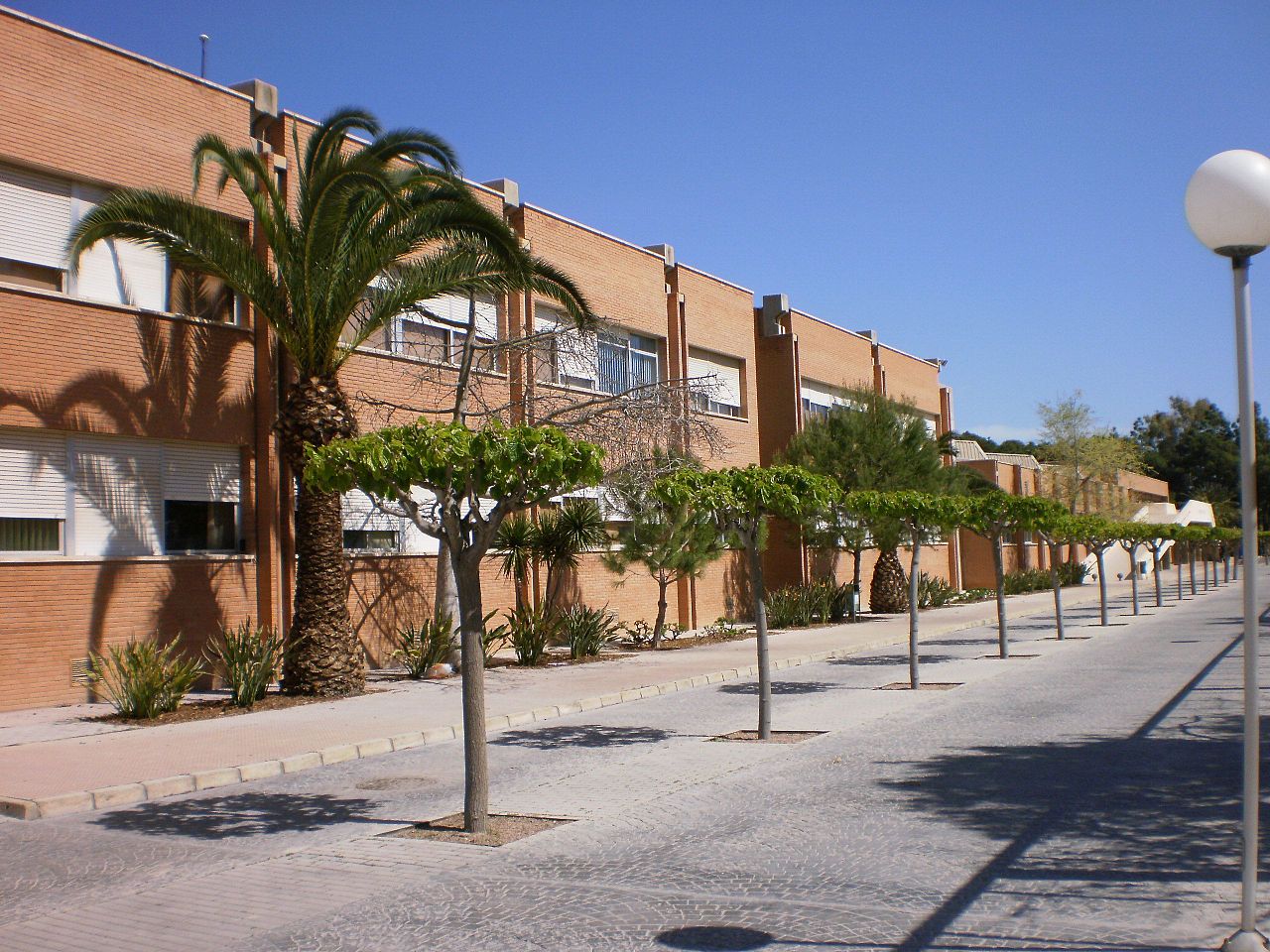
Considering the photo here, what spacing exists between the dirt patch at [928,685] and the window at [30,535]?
36.9ft

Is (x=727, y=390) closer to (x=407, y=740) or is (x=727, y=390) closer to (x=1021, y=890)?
(x=407, y=740)

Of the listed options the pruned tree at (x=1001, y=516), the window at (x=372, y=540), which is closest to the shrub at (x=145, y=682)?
the window at (x=372, y=540)

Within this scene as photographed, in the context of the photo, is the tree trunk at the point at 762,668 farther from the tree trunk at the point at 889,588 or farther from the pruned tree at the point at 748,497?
the tree trunk at the point at 889,588

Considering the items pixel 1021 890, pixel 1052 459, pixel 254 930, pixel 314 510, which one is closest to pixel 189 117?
pixel 314 510

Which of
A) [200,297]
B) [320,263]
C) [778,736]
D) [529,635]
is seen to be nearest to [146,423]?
[200,297]

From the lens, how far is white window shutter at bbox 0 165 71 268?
51.1ft

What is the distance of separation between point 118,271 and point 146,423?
7.04 ft

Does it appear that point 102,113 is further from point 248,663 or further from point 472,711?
point 472,711

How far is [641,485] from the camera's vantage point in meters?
21.9

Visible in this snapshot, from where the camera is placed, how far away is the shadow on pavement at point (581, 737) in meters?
12.5

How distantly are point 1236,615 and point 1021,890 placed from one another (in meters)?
29.1

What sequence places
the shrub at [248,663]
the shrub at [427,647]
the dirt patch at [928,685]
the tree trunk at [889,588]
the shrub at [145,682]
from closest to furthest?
the shrub at [145,682]
the shrub at [248,663]
the dirt patch at [928,685]
the shrub at [427,647]
the tree trunk at [889,588]

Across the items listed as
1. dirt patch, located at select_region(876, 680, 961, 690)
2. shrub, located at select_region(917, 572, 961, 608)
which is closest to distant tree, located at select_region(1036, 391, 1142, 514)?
shrub, located at select_region(917, 572, 961, 608)

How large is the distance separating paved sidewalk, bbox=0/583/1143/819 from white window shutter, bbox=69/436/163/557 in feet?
9.12
